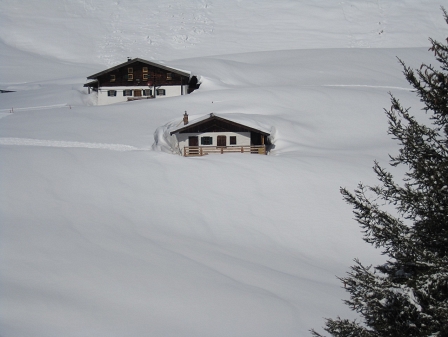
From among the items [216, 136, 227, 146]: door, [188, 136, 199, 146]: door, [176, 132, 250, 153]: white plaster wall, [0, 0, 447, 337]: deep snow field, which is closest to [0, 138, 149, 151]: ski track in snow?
[0, 0, 447, 337]: deep snow field

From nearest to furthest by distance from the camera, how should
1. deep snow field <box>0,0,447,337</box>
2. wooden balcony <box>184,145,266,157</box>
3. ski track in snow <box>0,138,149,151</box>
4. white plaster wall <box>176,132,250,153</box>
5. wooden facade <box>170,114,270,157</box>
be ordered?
deep snow field <box>0,0,447,337</box> → ski track in snow <box>0,138,149,151</box> → wooden balcony <box>184,145,266,157</box> → wooden facade <box>170,114,270,157</box> → white plaster wall <box>176,132,250,153</box>

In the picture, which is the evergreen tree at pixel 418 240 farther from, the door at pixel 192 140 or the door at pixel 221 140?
the door at pixel 192 140

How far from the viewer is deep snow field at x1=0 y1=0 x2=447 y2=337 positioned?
1123 cm

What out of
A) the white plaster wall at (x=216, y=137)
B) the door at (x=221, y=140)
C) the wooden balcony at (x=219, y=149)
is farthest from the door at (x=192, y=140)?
the door at (x=221, y=140)

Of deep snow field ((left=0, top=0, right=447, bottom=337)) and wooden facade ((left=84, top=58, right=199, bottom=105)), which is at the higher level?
wooden facade ((left=84, top=58, right=199, bottom=105))

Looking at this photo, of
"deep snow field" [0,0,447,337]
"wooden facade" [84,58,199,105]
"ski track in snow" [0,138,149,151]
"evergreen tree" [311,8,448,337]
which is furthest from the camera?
"wooden facade" [84,58,199,105]

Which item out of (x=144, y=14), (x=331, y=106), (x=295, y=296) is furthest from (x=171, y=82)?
(x=144, y=14)

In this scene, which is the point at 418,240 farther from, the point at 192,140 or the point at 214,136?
the point at 192,140

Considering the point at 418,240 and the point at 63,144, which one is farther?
the point at 63,144

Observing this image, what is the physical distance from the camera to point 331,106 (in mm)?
38250

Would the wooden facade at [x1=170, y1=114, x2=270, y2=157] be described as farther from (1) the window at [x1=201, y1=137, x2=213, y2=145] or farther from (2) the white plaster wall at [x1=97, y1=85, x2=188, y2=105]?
(2) the white plaster wall at [x1=97, y1=85, x2=188, y2=105]

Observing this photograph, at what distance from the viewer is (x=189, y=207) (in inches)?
806

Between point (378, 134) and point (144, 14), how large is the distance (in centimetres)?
6695

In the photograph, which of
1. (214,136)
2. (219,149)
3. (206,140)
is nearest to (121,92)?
(206,140)
